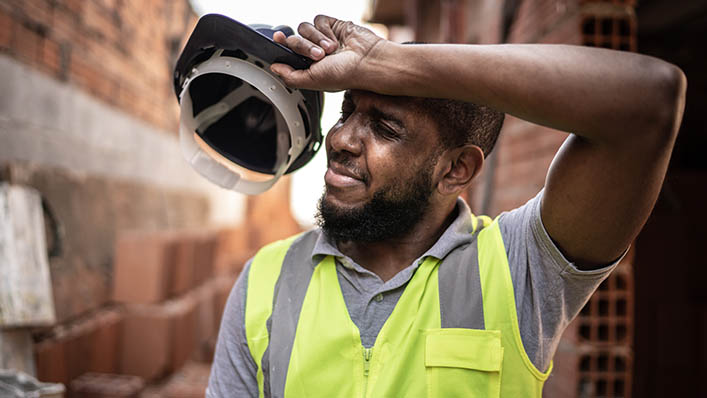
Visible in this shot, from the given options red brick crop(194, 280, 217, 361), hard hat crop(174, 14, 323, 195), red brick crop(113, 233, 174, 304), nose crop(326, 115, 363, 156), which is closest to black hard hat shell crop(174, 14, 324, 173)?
hard hat crop(174, 14, 323, 195)

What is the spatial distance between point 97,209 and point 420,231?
3.20 metres

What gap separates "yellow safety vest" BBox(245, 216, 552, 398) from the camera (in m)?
1.26

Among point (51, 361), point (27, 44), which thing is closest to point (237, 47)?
point (27, 44)

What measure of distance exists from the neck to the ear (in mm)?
65

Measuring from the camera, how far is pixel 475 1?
14.2 ft

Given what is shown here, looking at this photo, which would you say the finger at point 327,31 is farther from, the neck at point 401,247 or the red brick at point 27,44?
the red brick at point 27,44

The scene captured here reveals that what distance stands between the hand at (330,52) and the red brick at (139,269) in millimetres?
2980

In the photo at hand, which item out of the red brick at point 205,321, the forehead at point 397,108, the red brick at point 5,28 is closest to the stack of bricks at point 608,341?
the forehead at point 397,108

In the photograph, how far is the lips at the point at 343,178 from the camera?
4.46 feet

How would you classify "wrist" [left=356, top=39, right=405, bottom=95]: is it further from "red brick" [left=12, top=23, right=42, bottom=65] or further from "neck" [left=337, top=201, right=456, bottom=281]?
"red brick" [left=12, top=23, right=42, bottom=65]

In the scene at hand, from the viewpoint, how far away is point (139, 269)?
3846 mm

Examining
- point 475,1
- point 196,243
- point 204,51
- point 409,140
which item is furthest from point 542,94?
point 196,243

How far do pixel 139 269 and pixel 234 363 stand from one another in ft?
9.05

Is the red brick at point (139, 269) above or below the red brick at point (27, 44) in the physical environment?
below
